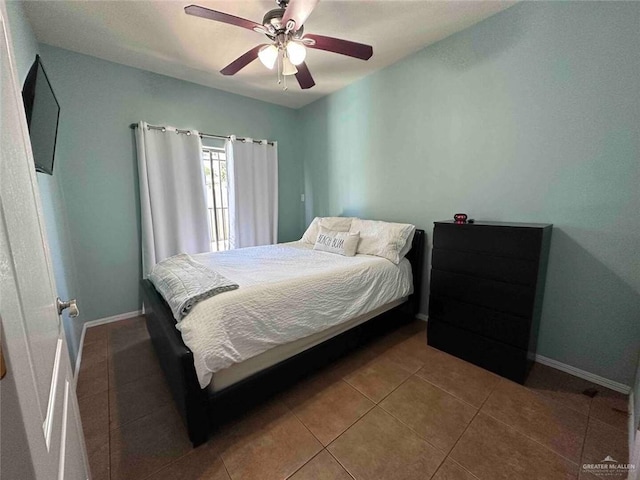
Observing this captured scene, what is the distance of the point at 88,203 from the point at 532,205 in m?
4.00

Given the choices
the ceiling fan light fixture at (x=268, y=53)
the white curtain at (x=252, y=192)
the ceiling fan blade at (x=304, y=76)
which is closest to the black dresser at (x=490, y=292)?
the ceiling fan blade at (x=304, y=76)

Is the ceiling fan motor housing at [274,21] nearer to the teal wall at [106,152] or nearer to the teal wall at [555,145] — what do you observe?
the teal wall at [555,145]

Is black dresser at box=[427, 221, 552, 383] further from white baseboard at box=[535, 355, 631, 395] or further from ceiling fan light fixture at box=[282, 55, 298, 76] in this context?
ceiling fan light fixture at box=[282, 55, 298, 76]

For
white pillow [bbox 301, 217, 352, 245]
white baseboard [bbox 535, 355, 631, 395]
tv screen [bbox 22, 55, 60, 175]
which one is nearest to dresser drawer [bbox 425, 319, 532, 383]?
white baseboard [bbox 535, 355, 631, 395]

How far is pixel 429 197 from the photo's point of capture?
2604 mm

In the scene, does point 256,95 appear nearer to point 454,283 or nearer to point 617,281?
point 454,283

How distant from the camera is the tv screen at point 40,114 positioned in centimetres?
134

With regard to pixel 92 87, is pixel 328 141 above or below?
below

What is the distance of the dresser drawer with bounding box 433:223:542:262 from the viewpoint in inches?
66.2

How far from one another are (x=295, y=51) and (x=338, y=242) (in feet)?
5.52

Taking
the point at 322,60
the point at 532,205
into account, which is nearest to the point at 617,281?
the point at 532,205

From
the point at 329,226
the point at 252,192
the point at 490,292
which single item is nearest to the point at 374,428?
the point at 490,292

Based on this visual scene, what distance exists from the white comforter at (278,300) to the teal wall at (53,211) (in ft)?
3.16

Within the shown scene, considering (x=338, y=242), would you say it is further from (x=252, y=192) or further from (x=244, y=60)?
(x=244, y=60)
